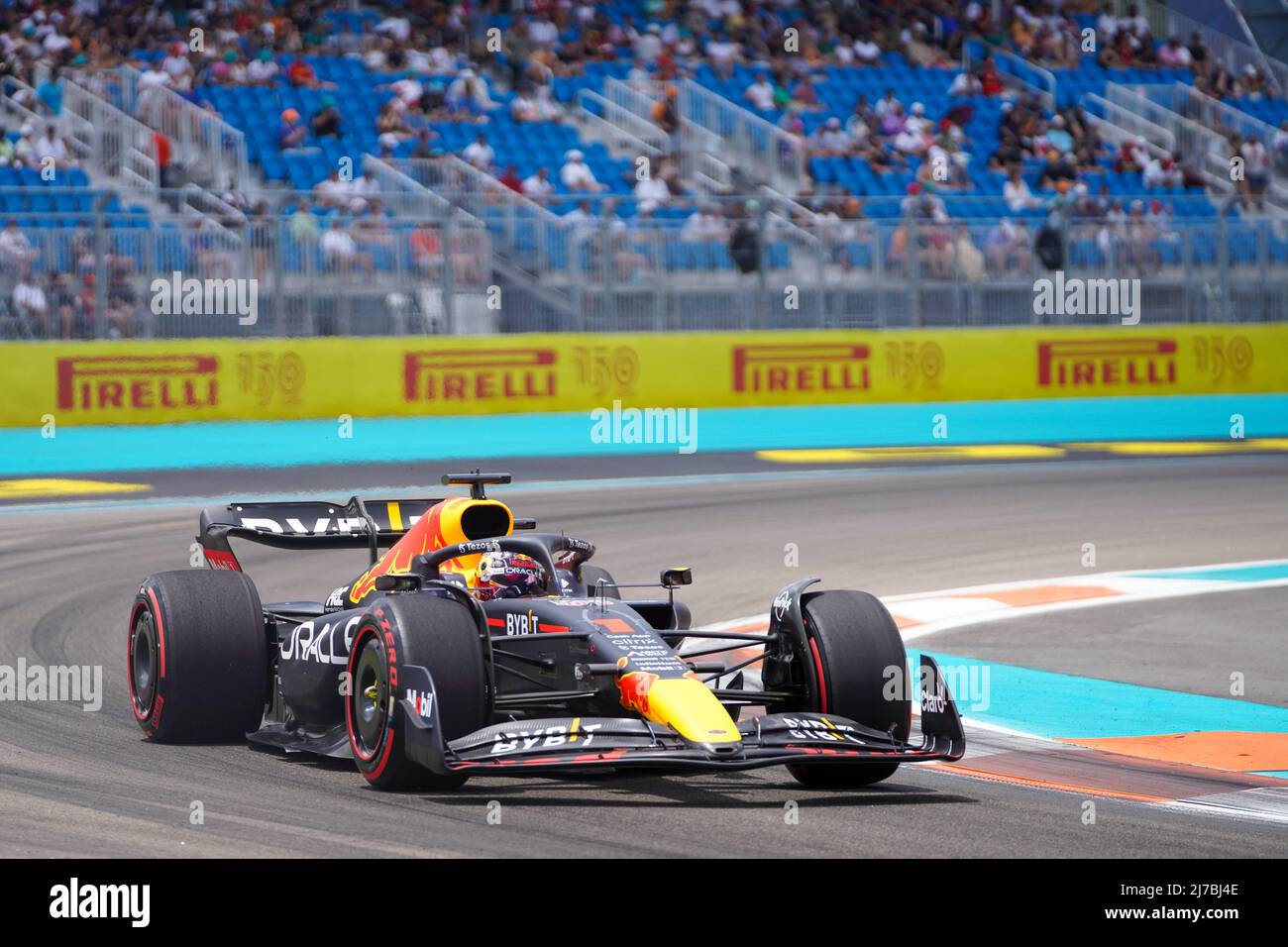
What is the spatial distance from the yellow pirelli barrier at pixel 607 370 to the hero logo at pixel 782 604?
1295 cm

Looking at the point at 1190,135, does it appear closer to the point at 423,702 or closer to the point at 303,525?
the point at 303,525

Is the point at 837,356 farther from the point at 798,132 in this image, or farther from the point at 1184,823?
the point at 1184,823

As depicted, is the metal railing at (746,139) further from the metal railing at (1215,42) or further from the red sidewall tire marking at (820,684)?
the red sidewall tire marking at (820,684)

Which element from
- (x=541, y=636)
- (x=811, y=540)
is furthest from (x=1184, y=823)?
(x=811, y=540)

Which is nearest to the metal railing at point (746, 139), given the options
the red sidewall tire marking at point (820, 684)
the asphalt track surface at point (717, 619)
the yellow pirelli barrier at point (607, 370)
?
the yellow pirelli barrier at point (607, 370)

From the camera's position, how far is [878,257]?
74.3 ft

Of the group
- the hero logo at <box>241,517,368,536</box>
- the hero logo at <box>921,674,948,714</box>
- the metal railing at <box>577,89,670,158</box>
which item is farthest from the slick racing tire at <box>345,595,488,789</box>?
the metal railing at <box>577,89,670,158</box>

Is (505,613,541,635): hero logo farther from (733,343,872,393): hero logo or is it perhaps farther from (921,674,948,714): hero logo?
(733,343,872,393): hero logo

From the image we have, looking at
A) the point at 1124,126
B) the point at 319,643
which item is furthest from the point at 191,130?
the point at 319,643

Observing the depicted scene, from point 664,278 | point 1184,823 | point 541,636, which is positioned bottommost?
point 1184,823

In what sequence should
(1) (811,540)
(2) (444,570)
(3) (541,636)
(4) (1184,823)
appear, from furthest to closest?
(1) (811,540) → (2) (444,570) → (3) (541,636) → (4) (1184,823)

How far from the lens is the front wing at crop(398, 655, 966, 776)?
7.00 meters
